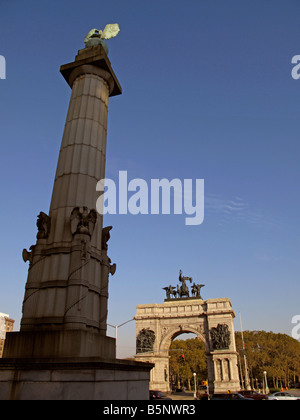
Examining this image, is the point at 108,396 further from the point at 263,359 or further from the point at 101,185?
the point at 263,359

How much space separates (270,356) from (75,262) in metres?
75.8

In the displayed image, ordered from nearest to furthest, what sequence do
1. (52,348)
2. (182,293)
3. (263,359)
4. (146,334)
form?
(52,348)
(146,334)
(182,293)
(263,359)

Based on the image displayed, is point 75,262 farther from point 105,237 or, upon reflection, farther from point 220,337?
point 220,337

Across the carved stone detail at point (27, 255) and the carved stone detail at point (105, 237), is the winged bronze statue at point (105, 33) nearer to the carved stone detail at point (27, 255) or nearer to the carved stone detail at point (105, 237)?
the carved stone detail at point (105, 237)

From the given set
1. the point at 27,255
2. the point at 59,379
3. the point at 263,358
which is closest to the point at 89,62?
the point at 27,255

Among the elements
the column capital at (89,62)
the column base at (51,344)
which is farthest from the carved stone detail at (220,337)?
the column capital at (89,62)

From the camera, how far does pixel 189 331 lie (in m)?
53.5

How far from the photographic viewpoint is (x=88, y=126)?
12.5 metres

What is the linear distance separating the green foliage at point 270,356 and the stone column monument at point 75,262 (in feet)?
225

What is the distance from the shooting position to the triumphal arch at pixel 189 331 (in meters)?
48.4

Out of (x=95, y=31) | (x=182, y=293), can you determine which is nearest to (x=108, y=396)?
(x=95, y=31)

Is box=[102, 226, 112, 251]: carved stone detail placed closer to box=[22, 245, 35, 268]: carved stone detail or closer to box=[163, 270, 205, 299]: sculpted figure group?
box=[22, 245, 35, 268]: carved stone detail

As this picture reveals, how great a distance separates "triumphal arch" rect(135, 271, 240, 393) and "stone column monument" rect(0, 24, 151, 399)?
43.5 metres
